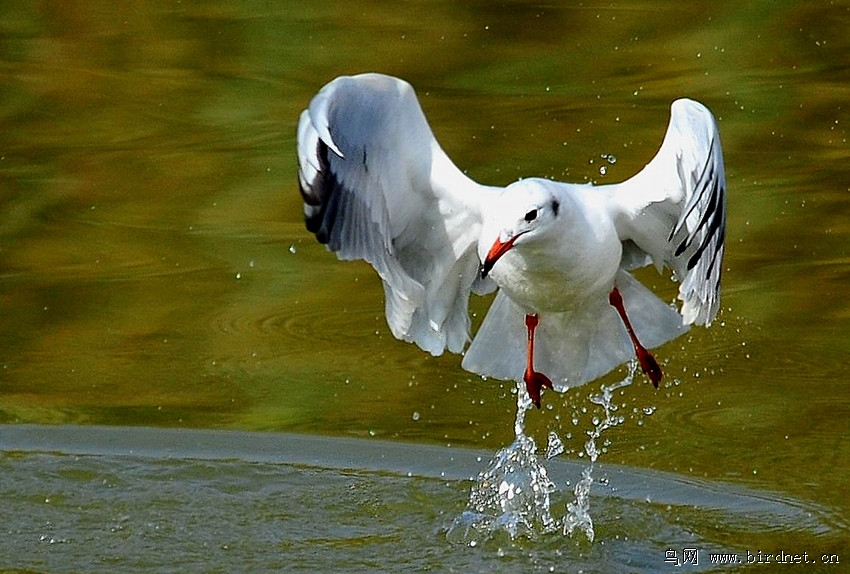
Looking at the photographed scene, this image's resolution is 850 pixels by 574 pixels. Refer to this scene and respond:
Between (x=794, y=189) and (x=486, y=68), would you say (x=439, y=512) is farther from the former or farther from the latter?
(x=486, y=68)

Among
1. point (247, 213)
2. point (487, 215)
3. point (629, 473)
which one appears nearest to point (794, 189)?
point (247, 213)

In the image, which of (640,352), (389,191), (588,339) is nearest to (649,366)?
(640,352)

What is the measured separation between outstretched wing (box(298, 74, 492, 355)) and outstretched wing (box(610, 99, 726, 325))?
463 millimetres

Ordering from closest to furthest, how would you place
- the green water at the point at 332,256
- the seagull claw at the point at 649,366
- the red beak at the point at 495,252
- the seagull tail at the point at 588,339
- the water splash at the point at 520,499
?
the red beak at the point at 495,252 < the water splash at the point at 520,499 < the seagull claw at the point at 649,366 < the seagull tail at the point at 588,339 < the green water at the point at 332,256

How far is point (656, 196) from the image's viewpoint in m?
5.28

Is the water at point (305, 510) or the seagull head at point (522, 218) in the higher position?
the seagull head at point (522, 218)

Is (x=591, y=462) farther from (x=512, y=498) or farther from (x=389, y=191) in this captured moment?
(x=389, y=191)

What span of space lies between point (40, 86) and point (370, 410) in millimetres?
4976

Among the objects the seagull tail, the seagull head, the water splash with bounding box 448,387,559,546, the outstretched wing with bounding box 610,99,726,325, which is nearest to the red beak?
the seagull head

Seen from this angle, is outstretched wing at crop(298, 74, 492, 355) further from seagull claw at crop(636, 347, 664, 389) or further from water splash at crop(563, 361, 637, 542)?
water splash at crop(563, 361, 637, 542)

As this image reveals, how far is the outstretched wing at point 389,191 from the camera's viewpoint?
517 centimetres

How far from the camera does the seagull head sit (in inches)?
200

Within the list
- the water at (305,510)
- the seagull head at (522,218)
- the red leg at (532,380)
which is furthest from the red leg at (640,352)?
the seagull head at (522,218)

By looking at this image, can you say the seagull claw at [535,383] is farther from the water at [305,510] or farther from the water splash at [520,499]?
the water at [305,510]
